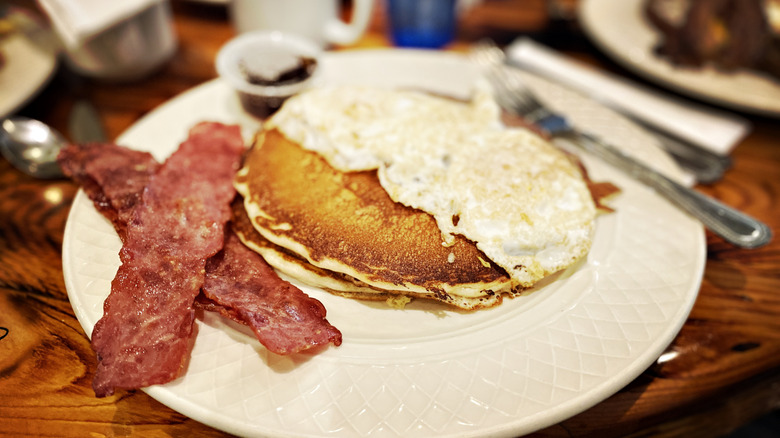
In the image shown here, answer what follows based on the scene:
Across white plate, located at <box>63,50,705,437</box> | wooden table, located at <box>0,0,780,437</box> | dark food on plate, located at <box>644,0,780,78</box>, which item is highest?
dark food on plate, located at <box>644,0,780,78</box>

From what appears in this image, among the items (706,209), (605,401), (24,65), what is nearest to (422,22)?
(706,209)

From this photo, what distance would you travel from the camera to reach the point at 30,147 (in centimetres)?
173

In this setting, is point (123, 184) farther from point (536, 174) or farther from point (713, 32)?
point (713, 32)

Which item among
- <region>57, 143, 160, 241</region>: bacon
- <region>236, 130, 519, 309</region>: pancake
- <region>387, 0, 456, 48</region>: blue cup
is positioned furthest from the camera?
<region>387, 0, 456, 48</region>: blue cup

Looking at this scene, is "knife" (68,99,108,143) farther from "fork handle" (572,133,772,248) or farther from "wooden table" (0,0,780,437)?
"fork handle" (572,133,772,248)

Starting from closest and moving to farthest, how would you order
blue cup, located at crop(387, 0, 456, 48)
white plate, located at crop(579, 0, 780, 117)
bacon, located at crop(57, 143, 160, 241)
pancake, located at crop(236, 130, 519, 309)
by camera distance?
1. pancake, located at crop(236, 130, 519, 309)
2. bacon, located at crop(57, 143, 160, 241)
3. white plate, located at crop(579, 0, 780, 117)
4. blue cup, located at crop(387, 0, 456, 48)

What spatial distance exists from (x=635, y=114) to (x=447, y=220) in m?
1.32

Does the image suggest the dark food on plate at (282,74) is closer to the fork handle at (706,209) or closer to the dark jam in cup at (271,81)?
the dark jam in cup at (271,81)

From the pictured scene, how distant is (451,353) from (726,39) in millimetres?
2170

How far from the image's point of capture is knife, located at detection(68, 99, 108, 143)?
1864mm

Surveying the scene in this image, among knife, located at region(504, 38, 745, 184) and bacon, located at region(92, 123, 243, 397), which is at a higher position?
knife, located at region(504, 38, 745, 184)

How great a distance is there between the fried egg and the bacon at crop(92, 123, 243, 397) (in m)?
0.30

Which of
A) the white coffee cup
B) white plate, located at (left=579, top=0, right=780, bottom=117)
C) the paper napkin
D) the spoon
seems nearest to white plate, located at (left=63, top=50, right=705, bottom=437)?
the spoon

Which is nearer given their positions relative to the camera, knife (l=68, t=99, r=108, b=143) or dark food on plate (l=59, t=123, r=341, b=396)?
dark food on plate (l=59, t=123, r=341, b=396)
